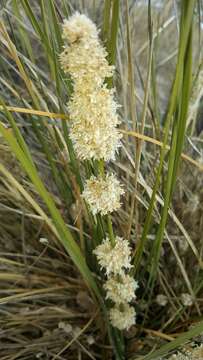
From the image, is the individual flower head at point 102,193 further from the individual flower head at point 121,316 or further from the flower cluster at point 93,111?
the individual flower head at point 121,316

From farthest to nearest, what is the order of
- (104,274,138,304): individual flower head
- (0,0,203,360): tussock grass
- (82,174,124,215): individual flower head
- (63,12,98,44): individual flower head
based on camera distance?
(0,0,203,360): tussock grass, (104,274,138,304): individual flower head, (82,174,124,215): individual flower head, (63,12,98,44): individual flower head

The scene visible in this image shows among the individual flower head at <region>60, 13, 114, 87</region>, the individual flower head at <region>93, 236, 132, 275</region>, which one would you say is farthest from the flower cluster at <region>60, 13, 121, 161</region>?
the individual flower head at <region>93, 236, 132, 275</region>

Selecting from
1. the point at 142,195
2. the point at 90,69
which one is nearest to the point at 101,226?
the point at 142,195

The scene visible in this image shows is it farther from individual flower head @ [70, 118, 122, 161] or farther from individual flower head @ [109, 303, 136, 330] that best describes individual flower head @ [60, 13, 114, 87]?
individual flower head @ [109, 303, 136, 330]

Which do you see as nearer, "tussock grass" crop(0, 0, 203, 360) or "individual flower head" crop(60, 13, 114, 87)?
"individual flower head" crop(60, 13, 114, 87)

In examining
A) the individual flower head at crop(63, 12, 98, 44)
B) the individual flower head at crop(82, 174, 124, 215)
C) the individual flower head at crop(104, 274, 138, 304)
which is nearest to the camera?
the individual flower head at crop(63, 12, 98, 44)

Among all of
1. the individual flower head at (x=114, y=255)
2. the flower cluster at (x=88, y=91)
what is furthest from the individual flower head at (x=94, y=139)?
the individual flower head at (x=114, y=255)

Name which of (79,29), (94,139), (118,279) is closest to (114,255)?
(118,279)
